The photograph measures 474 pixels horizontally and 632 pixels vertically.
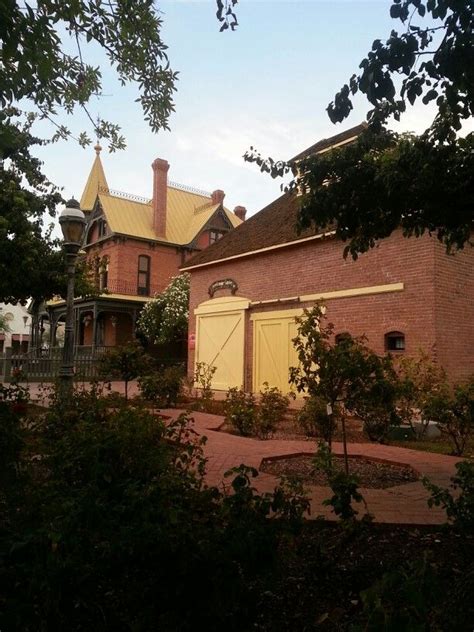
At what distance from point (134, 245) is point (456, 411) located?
2253 centimetres

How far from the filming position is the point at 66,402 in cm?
557

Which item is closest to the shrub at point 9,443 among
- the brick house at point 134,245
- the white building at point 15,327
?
the brick house at point 134,245

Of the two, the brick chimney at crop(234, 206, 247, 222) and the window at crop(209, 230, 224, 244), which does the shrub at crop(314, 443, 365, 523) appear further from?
the brick chimney at crop(234, 206, 247, 222)

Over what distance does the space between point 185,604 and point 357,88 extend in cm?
327

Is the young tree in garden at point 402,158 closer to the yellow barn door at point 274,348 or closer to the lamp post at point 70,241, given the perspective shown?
the lamp post at point 70,241

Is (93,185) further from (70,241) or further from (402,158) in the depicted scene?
(402,158)

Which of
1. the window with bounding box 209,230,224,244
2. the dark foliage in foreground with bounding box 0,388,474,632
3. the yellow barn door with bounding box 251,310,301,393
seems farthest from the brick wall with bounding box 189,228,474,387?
the window with bounding box 209,230,224,244

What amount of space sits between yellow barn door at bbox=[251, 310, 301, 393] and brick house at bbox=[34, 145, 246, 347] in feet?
42.1

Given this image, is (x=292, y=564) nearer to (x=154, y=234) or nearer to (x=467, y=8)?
(x=467, y=8)

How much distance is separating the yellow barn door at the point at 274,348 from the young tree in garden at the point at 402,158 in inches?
323

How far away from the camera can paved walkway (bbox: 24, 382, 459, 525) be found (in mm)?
4262

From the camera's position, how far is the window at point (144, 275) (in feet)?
90.1

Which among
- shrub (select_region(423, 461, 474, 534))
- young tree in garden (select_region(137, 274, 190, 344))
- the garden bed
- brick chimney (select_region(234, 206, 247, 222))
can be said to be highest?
brick chimney (select_region(234, 206, 247, 222))

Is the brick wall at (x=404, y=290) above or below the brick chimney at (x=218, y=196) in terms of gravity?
Result: below
